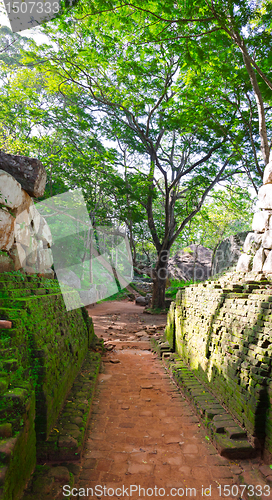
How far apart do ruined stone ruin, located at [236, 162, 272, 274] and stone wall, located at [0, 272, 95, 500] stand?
14.7 ft

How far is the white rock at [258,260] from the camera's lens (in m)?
6.02

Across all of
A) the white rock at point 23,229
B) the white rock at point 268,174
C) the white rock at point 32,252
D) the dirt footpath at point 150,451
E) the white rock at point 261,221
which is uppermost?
the white rock at point 268,174

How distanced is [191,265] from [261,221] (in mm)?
18566

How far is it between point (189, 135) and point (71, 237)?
1208 cm

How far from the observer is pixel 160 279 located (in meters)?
13.8

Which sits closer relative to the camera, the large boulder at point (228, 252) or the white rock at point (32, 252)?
the white rock at point (32, 252)

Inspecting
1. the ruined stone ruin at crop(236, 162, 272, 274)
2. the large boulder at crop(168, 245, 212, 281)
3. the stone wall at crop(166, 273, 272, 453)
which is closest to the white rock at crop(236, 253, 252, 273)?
the ruined stone ruin at crop(236, 162, 272, 274)

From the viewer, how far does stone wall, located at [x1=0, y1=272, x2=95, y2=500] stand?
75.7 inches

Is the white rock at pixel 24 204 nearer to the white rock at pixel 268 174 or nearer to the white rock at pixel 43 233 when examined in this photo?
the white rock at pixel 43 233

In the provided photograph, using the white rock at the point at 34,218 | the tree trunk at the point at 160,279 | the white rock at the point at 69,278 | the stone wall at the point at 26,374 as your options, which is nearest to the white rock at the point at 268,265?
the stone wall at the point at 26,374

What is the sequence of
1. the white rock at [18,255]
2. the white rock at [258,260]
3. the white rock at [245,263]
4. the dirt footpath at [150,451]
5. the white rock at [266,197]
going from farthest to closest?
1. the white rock at [245,263]
2. the white rock at [266,197]
3. the white rock at [258,260]
4. the white rock at [18,255]
5. the dirt footpath at [150,451]

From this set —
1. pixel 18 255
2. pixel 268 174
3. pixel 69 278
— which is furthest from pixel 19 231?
pixel 69 278

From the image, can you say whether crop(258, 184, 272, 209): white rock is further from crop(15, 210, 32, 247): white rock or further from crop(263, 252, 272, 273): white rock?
crop(15, 210, 32, 247): white rock

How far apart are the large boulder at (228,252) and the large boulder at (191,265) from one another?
591cm
